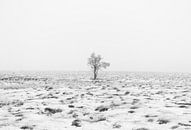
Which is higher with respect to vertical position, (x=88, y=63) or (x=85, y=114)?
(x=88, y=63)

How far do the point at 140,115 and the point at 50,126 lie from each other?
459 cm

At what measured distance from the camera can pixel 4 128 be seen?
1076cm

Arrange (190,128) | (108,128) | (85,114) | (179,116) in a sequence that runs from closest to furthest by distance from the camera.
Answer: (190,128) < (108,128) < (179,116) < (85,114)

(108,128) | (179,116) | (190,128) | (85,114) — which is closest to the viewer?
(190,128)

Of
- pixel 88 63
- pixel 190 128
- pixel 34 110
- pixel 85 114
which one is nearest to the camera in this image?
pixel 190 128

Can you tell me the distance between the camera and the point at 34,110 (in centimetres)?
1537

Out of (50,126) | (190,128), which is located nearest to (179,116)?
(190,128)

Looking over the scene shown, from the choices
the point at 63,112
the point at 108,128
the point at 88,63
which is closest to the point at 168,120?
the point at 108,128

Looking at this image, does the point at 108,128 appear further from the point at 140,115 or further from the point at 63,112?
the point at 63,112

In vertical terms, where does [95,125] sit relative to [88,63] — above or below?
below

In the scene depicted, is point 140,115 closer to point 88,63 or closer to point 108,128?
point 108,128

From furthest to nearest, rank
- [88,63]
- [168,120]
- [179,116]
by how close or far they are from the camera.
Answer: [88,63]
[179,116]
[168,120]

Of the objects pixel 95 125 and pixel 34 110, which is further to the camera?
pixel 34 110

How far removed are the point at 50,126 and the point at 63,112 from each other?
353cm
